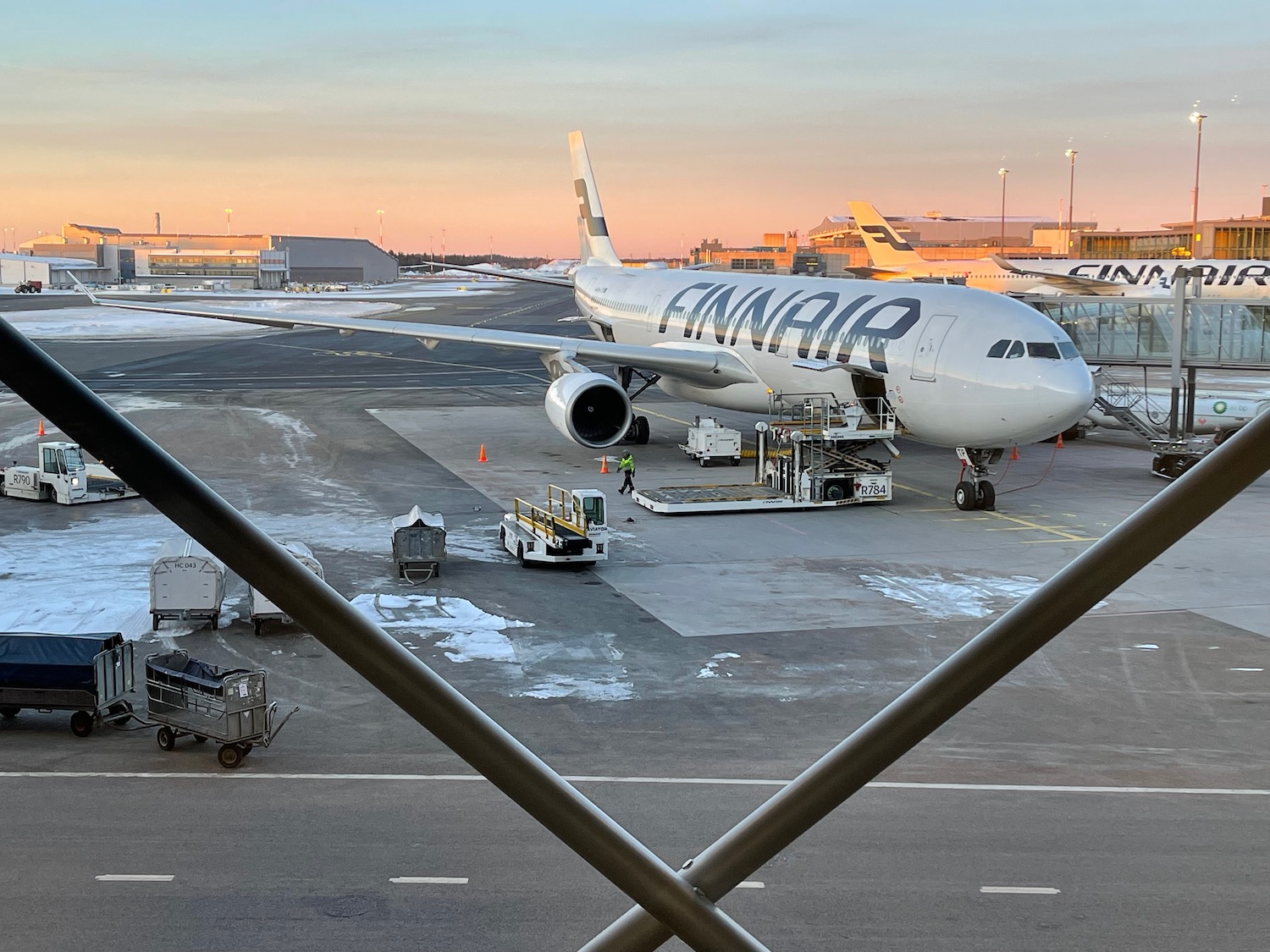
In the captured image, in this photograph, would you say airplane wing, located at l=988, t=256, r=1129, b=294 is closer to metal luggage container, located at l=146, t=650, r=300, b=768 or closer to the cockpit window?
the cockpit window

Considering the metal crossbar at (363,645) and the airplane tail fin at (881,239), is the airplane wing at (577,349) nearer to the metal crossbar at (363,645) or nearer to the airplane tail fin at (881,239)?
the metal crossbar at (363,645)

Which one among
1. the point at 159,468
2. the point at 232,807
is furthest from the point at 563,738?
the point at 159,468

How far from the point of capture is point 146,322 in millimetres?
109125

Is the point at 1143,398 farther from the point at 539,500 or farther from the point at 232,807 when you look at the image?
the point at 232,807

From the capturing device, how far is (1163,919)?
10.7 meters

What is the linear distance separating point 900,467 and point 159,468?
34.5 meters

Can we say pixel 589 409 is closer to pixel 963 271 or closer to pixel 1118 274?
pixel 1118 274

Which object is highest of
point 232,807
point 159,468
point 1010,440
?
point 159,468

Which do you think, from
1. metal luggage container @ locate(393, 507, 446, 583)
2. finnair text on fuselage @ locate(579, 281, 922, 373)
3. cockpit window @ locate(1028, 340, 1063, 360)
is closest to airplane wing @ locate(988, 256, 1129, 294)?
finnair text on fuselage @ locate(579, 281, 922, 373)

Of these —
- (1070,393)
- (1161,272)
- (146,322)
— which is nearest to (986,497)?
(1070,393)

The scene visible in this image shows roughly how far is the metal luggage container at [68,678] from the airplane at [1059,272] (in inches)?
2129

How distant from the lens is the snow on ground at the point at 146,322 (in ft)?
295

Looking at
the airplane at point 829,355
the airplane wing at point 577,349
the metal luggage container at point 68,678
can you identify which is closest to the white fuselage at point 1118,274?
the airplane at point 829,355

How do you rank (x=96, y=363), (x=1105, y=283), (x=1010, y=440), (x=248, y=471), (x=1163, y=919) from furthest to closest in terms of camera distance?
(x=1105, y=283)
(x=96, y=363)
(x=248, y=471)
(x=1010, y=440)
(x=1163, y=919)
